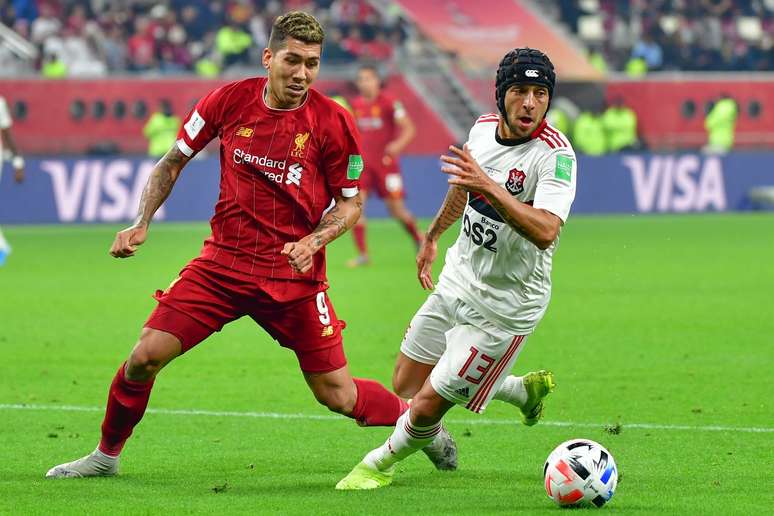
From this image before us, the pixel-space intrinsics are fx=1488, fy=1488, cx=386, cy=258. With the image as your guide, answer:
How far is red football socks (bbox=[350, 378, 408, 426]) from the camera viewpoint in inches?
274

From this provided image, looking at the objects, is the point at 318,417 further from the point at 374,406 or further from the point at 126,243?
the point at 126,243

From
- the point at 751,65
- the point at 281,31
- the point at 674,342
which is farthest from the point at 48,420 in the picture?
the point at 751,65

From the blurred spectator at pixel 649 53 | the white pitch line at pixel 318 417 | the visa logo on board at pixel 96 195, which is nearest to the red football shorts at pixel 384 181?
the visa logo on board at pixel 96 195

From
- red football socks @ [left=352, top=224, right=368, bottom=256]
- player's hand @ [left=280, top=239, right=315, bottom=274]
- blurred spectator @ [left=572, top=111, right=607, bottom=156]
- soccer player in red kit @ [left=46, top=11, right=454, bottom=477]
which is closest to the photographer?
player's hand @ [left=280, top=239, right=315, bottom=274]

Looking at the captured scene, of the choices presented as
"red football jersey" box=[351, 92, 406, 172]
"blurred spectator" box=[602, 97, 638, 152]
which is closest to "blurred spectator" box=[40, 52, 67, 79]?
"blurred spectator" box=[602, 97, 638, 152]

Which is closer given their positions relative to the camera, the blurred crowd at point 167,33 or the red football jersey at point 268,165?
the red football jersey at point 268,165

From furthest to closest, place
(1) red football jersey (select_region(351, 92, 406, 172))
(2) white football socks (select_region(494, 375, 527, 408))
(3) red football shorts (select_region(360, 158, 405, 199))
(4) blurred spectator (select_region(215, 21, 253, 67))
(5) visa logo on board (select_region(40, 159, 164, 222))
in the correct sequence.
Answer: (4) blurred spectator (select_region(215, 21, 253, 67)), (5) visa logo on board (select_region(40, 159, 164, 222)), (1) red football jersey (select_region(351, 92, 406, 172)), (3) red football shorts (select_region(360, 158, 405, 199)), (2) white football socks (select_region(494, 375, 527, 408))

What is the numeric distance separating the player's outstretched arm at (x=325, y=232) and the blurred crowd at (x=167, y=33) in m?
23.5

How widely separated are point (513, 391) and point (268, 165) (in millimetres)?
1802

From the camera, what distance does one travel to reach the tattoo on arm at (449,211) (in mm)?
7062

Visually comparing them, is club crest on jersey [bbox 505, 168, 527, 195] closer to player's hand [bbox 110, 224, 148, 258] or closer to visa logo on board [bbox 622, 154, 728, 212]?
→ player's hand [bbox 110, 224, 148, 258]

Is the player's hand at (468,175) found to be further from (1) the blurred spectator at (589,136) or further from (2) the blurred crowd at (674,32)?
(2) the blurred crowd at (674,32)

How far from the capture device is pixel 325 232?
261 inches

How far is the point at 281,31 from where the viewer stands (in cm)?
661
